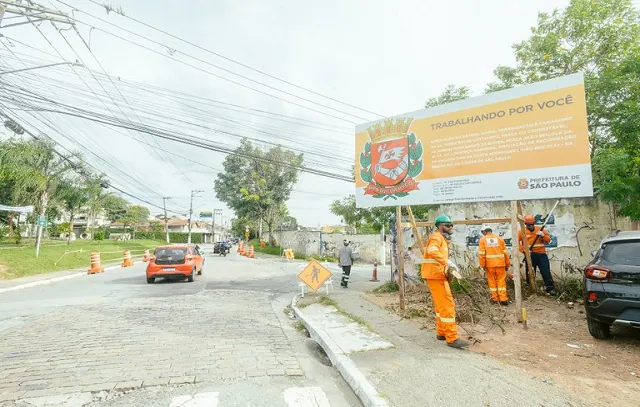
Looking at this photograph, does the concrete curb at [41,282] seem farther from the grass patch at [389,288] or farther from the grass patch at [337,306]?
the grass patch at [389,288]

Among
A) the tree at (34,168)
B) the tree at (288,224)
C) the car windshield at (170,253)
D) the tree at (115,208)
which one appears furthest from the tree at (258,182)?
the tree at (115,208)

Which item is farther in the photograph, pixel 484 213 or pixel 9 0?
pixel 484 213

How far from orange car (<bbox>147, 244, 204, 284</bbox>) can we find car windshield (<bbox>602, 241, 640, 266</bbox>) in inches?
487

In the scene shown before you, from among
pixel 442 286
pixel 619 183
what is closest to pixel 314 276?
pixel 442 286

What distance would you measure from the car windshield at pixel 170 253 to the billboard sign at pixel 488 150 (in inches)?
334

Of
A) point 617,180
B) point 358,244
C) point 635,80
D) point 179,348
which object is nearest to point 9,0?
point 179,348

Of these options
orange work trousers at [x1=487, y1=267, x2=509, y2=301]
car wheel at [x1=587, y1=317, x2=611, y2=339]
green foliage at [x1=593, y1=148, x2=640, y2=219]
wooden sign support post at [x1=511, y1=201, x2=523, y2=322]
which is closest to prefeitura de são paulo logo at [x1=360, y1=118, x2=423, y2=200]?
wooden sign support post at [x1=511, y1=201, x2=523, y2=322]

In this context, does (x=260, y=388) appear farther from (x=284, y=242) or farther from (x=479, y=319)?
(x=284, y=242)

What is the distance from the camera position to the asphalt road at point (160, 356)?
344cm

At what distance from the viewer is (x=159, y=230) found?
79250mm

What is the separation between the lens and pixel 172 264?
1284 centimetres

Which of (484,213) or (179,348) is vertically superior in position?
(484,213)

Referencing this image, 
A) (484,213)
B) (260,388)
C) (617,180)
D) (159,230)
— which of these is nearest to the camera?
(260,388)

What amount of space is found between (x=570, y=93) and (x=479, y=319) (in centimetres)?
420
